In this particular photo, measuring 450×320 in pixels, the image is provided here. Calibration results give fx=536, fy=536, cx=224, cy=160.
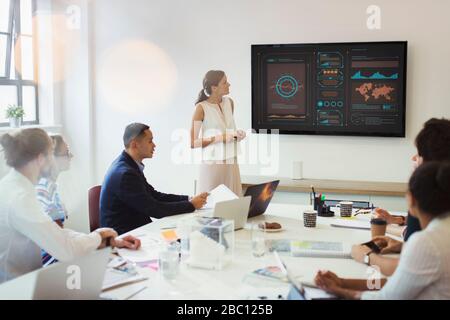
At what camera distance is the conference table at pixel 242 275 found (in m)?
1.96

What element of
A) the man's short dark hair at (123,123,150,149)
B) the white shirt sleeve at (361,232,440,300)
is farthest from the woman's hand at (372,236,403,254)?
the man's short dark hair at (123,123,150,149)

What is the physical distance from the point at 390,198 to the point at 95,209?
2.54 meters

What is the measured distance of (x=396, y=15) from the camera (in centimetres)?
480

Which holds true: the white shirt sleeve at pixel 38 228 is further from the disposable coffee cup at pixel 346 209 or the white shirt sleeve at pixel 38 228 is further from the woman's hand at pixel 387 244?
the disposable coffee cup at pixel 346 209

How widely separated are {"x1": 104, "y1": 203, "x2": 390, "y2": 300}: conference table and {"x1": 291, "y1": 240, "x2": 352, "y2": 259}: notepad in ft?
0.11

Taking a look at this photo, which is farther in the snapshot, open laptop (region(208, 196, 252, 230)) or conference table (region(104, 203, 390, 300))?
open laptop (region(208, 196, 252, 230))

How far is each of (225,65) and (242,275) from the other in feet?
11.1

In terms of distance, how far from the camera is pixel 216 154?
4.36 meters

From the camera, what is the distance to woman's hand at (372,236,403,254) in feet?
8.30

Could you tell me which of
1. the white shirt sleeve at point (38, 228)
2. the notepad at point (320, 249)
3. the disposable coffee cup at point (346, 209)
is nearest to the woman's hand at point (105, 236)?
the white shirt sleeve at point (38, 228)

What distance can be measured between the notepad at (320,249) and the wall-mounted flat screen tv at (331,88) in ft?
8.29

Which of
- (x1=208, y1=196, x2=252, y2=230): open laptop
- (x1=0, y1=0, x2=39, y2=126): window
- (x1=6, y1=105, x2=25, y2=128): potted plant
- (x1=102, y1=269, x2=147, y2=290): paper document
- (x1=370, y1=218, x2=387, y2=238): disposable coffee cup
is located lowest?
(x1=102, y1=269, x2=147, y2=290): paper document

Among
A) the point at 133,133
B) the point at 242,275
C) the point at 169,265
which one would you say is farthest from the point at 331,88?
the point at 169,265

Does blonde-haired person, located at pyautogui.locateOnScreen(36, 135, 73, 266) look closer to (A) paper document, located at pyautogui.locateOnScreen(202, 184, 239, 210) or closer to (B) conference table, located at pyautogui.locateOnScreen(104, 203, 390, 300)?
(B) conference table, located at pyautogui.locateOnScreen(104, 203, 390, 300)
